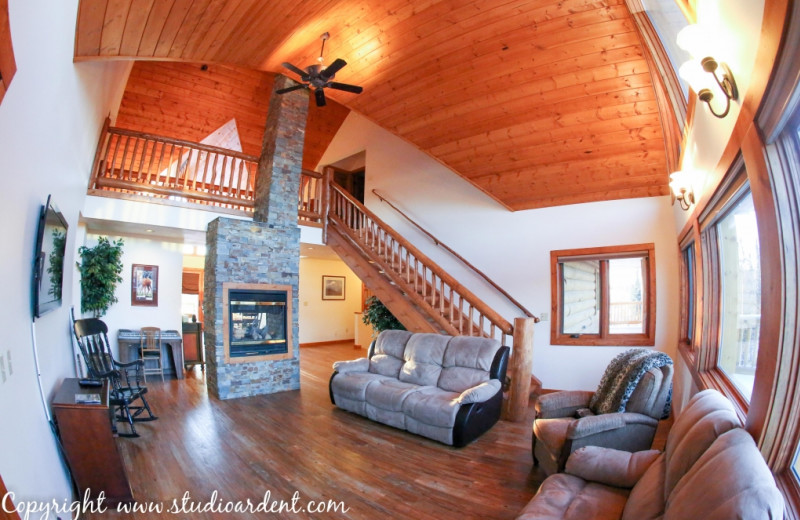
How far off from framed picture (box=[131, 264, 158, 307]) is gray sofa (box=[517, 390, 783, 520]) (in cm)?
667

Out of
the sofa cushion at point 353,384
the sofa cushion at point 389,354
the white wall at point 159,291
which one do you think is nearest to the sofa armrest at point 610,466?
the sofa cushion at point 353,384

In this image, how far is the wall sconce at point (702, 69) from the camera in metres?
1.67

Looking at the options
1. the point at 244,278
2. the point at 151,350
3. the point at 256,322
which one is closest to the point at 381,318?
the point at 256,322

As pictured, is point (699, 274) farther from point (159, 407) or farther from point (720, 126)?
point (159, 407)

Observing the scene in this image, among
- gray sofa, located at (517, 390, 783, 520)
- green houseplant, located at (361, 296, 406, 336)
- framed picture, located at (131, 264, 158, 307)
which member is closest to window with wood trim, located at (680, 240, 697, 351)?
gray sofa, located at (517, 390, 783, 520)

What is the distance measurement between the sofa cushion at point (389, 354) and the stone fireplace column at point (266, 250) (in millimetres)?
1509

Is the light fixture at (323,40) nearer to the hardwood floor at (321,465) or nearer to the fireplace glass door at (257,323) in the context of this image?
the fireplace glass door at (257,323)

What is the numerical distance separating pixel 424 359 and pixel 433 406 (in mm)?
816

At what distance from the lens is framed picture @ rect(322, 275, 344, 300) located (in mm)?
10430

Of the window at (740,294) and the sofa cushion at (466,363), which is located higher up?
the window at (740,294)

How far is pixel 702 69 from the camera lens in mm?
1850

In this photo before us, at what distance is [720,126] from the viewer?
206 centimetres

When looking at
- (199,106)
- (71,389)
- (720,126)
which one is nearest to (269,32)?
(71,389)

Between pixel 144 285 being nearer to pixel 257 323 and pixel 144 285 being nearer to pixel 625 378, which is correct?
pixel 257 323
